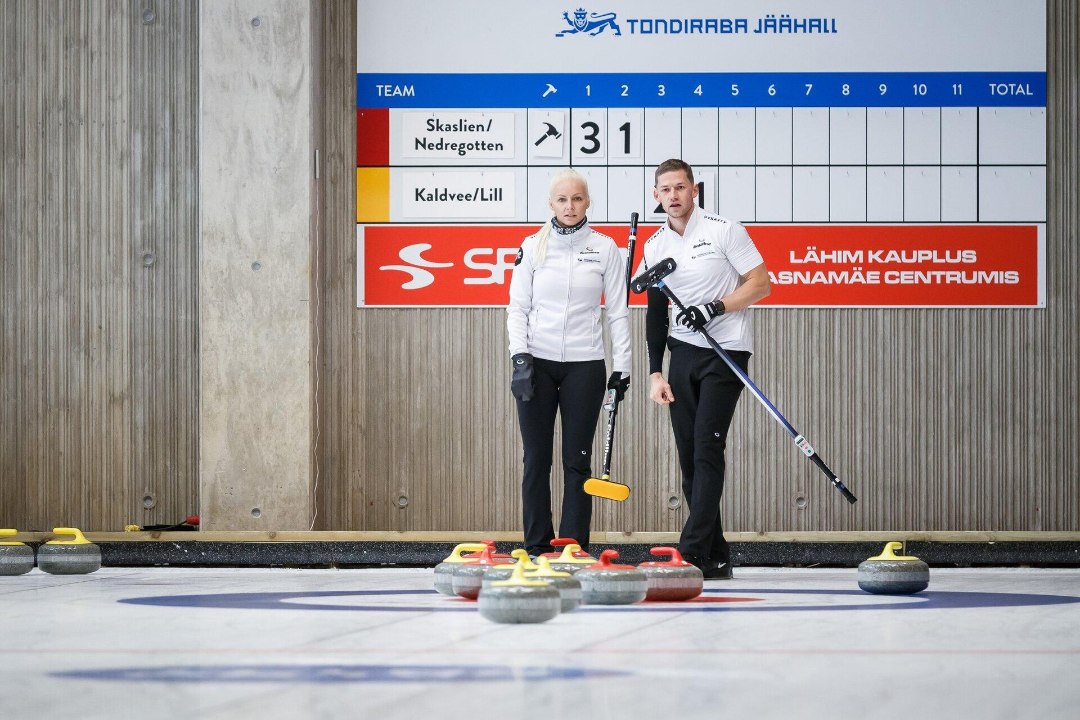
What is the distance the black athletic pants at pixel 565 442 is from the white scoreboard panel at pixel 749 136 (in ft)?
6.28

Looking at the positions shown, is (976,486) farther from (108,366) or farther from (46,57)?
(46,57)

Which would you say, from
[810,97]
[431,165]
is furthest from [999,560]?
[431,165]

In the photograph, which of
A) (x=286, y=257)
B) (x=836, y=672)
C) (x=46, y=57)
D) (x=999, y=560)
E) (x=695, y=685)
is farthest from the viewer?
(x=46, y=57)

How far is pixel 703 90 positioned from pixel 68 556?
3417 mm

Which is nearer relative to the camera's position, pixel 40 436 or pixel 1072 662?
pixel 1072 662

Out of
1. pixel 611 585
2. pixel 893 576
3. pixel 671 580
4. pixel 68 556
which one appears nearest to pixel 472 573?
pixel 611 585

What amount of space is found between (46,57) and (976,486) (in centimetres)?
474

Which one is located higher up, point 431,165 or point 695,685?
point 431,165

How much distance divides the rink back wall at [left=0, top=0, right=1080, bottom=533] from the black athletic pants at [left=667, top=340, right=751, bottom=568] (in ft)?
6.29

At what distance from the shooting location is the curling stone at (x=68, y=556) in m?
4.33

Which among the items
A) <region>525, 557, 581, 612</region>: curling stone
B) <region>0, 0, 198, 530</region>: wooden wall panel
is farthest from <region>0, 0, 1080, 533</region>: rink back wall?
<region>525, 557, 581, 612</region>: curling stone

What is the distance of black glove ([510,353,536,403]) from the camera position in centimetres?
411

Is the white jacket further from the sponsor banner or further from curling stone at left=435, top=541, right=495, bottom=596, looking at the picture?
the sponsor banner

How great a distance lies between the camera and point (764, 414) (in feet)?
19.7
